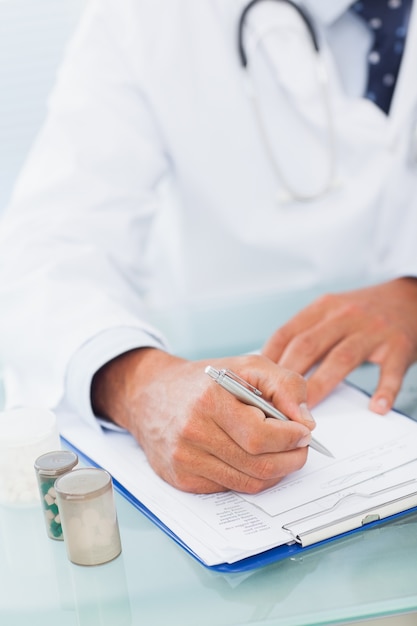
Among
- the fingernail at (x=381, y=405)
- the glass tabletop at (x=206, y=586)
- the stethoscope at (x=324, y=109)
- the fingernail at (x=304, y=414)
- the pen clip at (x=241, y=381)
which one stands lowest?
the fingernail at (x=381, y=405)

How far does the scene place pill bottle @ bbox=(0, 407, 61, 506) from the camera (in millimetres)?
792

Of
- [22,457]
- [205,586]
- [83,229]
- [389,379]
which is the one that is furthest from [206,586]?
[83,229]

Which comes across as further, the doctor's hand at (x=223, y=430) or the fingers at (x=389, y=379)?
the fingers at (x=389, y=379)

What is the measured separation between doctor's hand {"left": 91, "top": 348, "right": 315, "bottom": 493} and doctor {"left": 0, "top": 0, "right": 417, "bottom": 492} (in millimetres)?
272

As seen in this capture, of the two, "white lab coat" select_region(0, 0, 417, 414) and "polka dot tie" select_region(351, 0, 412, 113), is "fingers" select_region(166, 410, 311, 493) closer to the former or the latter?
"white lab coat" select_region(0, 0, 417, 414)

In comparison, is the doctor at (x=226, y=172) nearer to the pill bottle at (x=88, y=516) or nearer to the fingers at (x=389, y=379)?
the fingers at (x=389, y=379)

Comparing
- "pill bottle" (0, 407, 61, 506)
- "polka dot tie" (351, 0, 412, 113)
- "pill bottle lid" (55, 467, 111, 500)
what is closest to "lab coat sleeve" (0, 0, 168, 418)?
"pill bottle" (0, 407, 61, 506)

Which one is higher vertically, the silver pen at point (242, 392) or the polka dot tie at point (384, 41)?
the polka dot tie at point (384, 41)

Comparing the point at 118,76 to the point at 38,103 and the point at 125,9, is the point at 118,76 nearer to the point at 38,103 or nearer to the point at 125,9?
the point at 125,9

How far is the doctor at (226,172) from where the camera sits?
115 centimetres

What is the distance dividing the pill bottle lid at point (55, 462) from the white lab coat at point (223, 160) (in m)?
0.42

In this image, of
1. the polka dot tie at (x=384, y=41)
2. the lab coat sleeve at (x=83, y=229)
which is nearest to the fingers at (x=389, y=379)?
the lab coat sleeve at (x=83, y=229)

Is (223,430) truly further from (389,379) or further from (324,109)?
(324,109)

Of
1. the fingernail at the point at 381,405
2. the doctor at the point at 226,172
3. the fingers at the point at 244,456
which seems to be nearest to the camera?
the fingers at the point at 244,456
